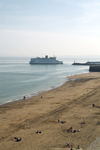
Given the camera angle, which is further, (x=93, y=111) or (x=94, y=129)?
(x=93, y=111)

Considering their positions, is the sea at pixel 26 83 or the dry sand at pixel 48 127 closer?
the dry sand at pixel 48 127

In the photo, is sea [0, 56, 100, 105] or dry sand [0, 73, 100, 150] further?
sea [0, 56, 100, 105]

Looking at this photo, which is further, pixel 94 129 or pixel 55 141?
pixel 94 129

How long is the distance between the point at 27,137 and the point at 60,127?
8.05 feet

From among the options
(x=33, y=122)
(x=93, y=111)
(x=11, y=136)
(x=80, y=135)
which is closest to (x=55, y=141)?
(x=80, y=135)

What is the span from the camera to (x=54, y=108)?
1684 cm

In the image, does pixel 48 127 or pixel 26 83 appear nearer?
pixel 48 127

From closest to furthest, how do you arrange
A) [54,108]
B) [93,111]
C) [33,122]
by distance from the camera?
[33,122] → [93,111] → [54,108]

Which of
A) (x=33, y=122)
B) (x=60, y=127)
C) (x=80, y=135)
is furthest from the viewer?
(x=33, y=122)

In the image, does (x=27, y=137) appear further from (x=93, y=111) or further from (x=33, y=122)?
(x=93, y=111)

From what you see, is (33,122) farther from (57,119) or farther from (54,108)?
(54,108)

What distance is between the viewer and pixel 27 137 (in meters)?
10.4

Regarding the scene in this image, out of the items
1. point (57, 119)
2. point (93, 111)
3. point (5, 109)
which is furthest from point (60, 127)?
point (5, 109)

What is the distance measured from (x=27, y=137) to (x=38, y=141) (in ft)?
2.86
